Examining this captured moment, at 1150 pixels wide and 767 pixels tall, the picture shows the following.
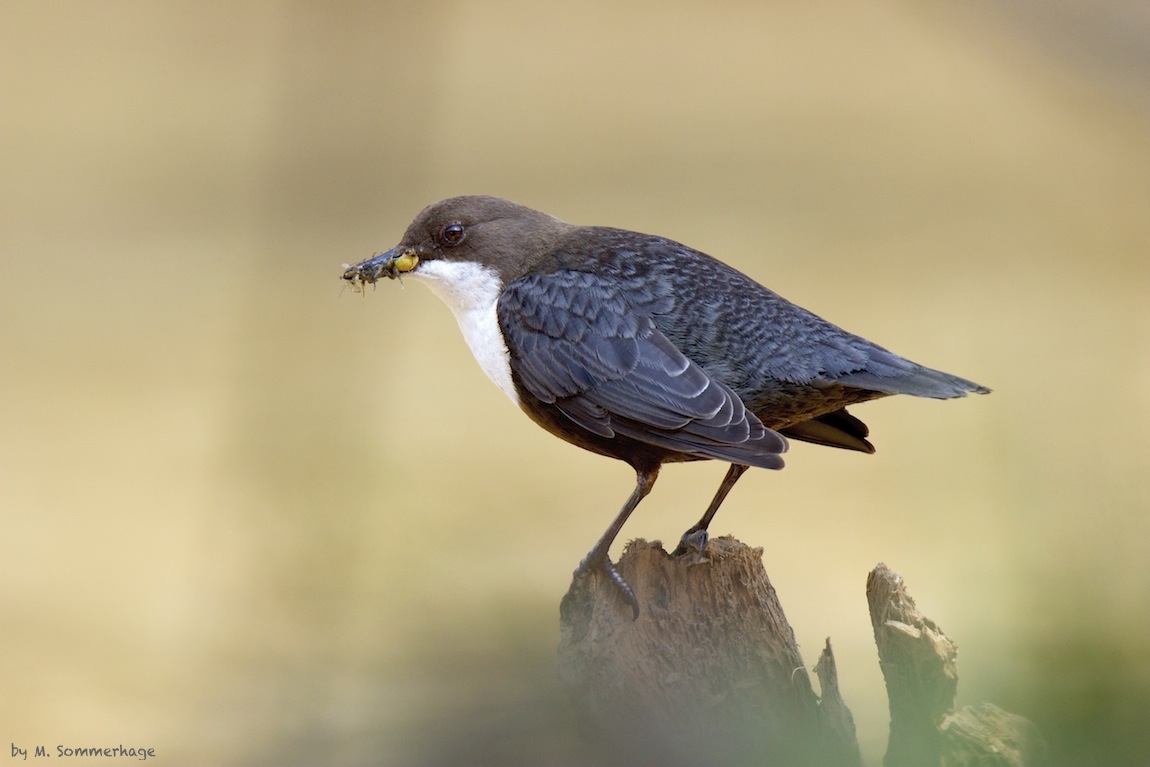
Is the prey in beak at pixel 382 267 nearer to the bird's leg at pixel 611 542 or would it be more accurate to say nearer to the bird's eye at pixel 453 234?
the bird's eye at pixel 453 234

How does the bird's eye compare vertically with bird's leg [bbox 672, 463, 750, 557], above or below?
above

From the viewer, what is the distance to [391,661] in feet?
4.00

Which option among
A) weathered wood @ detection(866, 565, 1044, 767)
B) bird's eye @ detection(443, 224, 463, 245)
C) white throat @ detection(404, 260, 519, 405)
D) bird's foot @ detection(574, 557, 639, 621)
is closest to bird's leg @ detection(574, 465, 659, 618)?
bird's foot @ detection(574, 557, 639, 621)

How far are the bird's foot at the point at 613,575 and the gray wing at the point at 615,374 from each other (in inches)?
12.1

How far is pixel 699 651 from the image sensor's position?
2.48m

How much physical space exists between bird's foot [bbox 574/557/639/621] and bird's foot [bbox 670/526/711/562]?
14 centimetres

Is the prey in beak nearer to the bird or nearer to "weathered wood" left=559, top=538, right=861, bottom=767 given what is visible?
the bird

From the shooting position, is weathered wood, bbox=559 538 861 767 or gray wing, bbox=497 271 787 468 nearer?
weathered wood, bbox=559 538 861 767

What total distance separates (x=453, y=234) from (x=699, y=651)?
1.29m

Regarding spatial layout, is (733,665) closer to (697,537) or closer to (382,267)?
(697,537)

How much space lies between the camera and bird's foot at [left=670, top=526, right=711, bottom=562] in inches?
106

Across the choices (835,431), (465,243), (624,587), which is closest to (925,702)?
(624,587)

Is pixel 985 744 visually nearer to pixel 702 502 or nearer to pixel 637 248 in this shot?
pixel 637 248

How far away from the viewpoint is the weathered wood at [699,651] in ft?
7.18
